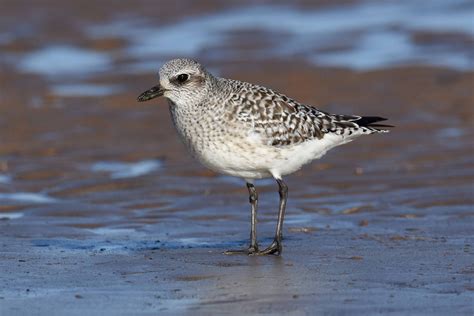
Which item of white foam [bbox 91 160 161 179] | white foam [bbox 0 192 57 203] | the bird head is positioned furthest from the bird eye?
white foam [bbox 91 160 161 179]

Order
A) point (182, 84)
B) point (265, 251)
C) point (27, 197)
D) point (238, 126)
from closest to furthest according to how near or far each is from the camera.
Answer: point (265, 251) < point (238, 126) < point (182, 84) < point (27, 197)

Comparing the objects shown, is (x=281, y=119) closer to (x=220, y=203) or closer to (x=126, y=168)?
(x=220, y=203)

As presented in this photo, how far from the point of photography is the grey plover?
10.3 meters

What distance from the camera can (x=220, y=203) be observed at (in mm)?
13031

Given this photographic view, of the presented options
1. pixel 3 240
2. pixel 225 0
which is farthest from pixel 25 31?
pixel 3 240

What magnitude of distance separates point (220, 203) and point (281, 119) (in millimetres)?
2596

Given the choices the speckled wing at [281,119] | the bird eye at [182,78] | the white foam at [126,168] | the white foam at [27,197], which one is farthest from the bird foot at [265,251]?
the white foam at [126,168]

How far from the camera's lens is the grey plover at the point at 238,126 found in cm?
1034

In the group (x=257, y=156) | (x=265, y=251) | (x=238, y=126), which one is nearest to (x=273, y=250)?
(x=265, y=251)

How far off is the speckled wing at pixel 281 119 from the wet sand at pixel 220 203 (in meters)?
1.05

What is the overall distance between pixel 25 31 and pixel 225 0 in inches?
193

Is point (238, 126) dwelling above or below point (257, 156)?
above

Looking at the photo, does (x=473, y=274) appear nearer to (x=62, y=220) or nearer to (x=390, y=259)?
(x=390, y=259)

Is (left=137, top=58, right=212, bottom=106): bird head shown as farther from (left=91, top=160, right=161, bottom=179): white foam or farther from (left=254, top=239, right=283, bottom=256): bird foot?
(left=91, top=160, right=161, bottom=179): white foam
